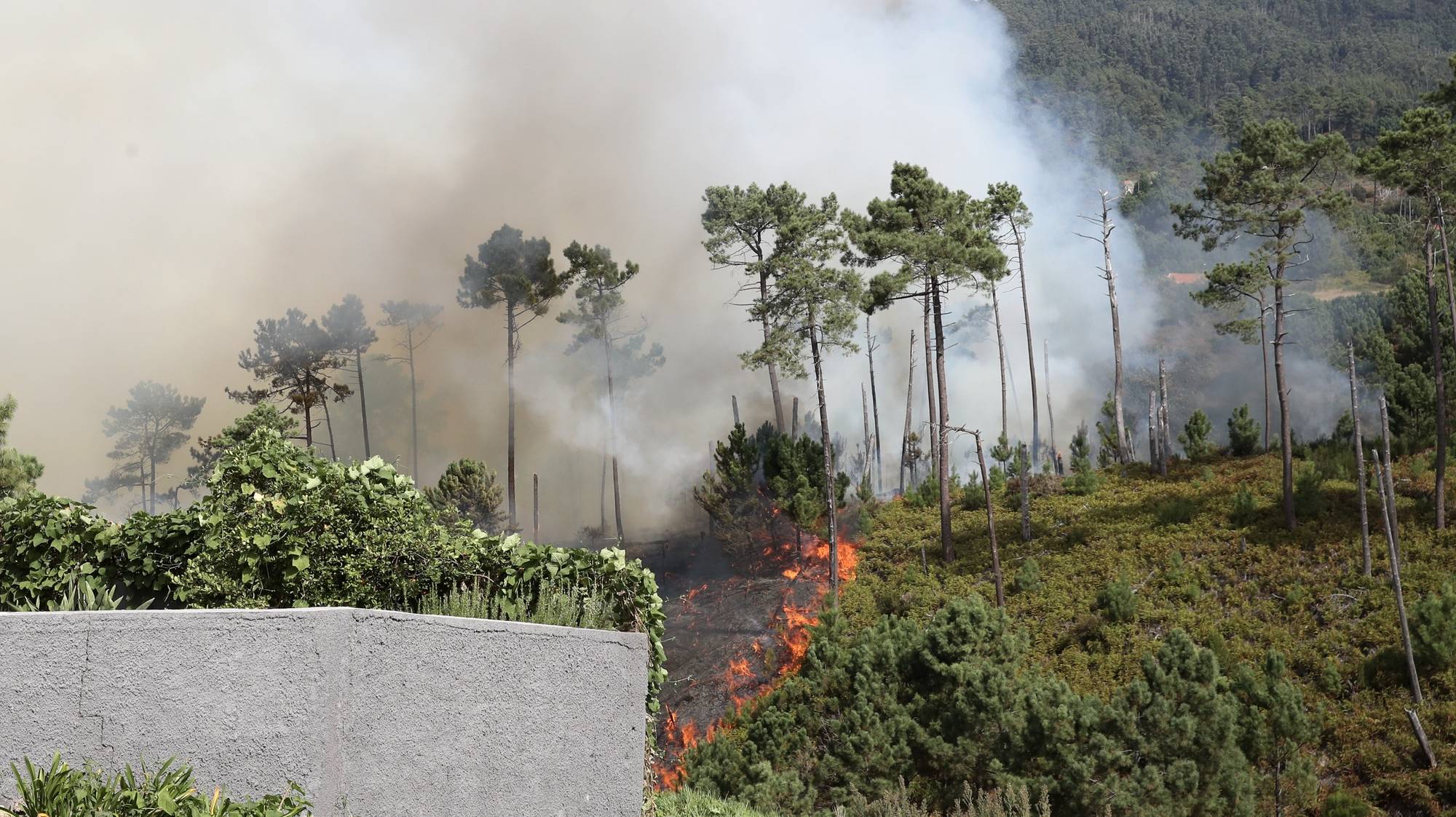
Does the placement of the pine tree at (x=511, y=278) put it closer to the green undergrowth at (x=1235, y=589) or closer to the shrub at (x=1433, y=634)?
the green undergrowth at (x=1235, y=589)

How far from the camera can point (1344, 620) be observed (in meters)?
24.8

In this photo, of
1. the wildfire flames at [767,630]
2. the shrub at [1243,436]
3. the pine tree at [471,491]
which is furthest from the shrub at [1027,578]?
the pine tree at [471,491]

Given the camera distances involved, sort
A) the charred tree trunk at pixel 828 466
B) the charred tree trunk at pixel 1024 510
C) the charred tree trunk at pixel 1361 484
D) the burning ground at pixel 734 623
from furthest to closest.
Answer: the charred tree trunk at pixel 828 466, the charred tree trunk at pixel 1024 510, the burning ground at pixel 734 623, the charred tree trunk at pixel 1361 484

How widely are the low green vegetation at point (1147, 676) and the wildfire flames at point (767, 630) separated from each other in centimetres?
178

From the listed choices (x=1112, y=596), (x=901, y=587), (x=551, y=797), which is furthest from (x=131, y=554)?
(x=901, y=587)

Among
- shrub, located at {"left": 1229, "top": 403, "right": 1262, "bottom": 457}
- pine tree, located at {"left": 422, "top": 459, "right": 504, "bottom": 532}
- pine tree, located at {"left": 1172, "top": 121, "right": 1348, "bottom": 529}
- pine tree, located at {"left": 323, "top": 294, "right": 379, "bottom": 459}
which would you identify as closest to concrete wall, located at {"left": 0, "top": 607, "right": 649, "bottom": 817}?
pine tree, located at {"left": 1172, "top": 121, "right": 1348, "bottom": 529}

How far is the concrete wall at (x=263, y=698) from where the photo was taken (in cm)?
603

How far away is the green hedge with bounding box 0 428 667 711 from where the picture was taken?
7.86m

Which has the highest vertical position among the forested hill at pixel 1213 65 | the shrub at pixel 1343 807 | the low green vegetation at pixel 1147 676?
the forested hill at pixel 1213 65

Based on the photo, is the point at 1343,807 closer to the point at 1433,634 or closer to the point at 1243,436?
the point at 1433,634

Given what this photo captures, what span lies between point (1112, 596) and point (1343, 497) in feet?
24.7

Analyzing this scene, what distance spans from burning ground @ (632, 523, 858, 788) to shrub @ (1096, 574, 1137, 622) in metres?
6.57

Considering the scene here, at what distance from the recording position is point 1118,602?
88.8 feet

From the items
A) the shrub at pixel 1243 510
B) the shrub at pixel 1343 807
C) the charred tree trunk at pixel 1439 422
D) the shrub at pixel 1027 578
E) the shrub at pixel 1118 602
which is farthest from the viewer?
the shrub at pixel 1243 510
